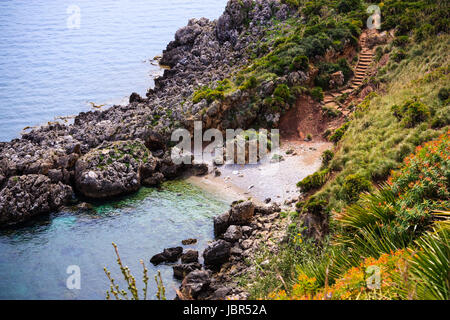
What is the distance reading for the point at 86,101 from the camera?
53.5m

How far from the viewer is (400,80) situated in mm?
27844

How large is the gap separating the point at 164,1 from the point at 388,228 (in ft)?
406

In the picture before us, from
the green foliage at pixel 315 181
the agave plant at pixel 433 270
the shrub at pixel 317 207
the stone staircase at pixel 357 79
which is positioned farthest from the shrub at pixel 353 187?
the stone staircase at pixel 357 79

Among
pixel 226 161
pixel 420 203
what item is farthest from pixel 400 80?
pixel 420 203

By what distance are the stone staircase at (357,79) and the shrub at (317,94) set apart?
1.69 ft

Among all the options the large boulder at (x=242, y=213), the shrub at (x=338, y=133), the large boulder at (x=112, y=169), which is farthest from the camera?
the large boulder at (x=112, y=169)

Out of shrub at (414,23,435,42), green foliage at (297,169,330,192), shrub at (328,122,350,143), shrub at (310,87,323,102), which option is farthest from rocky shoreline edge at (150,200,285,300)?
shrub at (414,23,435,42)

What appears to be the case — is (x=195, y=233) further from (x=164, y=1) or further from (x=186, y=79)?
(x=164, y=1)

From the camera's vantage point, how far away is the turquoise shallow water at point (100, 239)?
21.4 m

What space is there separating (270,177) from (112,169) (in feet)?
41.9

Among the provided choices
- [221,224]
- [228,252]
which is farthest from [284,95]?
[228,252]

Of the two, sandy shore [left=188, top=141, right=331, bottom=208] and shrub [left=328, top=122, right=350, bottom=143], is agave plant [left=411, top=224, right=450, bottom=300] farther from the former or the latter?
shrub [left=328, top=122, right=350, bottom=143]

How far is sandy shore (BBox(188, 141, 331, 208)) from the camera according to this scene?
26750mm

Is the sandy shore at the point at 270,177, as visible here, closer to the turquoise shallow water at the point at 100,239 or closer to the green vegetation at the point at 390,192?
the turquoise shallow water at the point at 100,239
